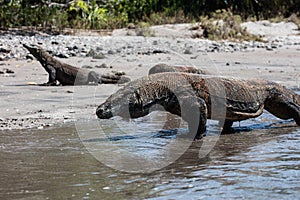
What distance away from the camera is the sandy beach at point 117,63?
948 centimetres

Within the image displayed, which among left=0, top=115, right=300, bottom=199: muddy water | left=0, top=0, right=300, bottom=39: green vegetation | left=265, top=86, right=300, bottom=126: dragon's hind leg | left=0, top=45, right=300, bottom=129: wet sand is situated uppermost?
left=0, top=0, right=300, bottom=39: green vegetation

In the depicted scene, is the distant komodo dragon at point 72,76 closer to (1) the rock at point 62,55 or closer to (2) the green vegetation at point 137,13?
(1) the rock at point 62,55

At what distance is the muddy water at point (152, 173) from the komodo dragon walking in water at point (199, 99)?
1.13 ft

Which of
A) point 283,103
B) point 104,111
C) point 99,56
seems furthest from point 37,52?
point 104,111

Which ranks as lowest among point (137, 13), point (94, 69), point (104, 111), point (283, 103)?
point (94, 69)

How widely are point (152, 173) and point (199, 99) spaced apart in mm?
1703

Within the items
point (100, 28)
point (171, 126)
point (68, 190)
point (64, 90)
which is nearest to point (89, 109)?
point (171, 126)

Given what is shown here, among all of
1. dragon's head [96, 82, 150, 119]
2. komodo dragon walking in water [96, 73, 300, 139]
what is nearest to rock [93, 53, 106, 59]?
komodo dragon walking in water [96, 73, 300, 139]

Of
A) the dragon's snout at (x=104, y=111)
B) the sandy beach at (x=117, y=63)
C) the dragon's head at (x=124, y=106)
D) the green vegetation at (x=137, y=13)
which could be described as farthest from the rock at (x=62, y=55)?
the dragon's snout at (x=104, y=111)

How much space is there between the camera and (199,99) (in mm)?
7258

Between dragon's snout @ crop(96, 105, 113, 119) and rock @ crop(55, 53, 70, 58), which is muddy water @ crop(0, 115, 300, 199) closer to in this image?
dragon's snout @ crop(96, 105, 113, 119)

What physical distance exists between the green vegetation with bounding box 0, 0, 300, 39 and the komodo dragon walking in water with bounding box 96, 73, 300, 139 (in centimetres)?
1584

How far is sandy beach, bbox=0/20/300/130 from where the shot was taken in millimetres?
9477

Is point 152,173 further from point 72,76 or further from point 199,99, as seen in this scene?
point 72,76
